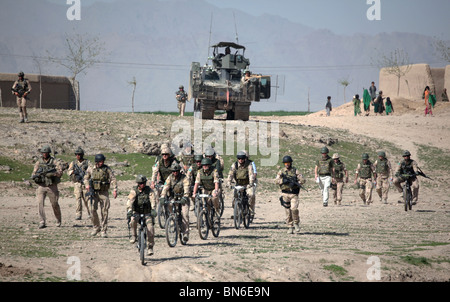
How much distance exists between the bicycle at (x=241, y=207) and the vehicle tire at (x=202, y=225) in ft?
4.46

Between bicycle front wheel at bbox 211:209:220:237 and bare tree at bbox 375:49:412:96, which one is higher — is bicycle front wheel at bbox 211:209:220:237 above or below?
below

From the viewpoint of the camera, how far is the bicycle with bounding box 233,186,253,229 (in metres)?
17.3

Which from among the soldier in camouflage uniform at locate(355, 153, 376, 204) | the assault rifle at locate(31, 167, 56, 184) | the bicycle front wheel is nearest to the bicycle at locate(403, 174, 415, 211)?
the soldier in camouflage uniform at locate(355, 153, 376, 204)

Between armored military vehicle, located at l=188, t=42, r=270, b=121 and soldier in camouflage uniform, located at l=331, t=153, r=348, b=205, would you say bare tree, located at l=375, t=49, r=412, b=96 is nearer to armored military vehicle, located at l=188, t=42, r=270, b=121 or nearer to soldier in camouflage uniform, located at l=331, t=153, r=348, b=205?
armored military vehicle, located at l=188, t=42, r=270, b=121

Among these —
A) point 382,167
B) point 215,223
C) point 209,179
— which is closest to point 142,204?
point 209,179

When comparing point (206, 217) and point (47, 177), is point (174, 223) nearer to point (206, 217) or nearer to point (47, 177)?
point (206, 217)

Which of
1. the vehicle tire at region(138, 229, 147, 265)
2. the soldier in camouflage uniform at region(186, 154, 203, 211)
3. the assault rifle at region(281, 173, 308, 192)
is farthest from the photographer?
the assault rifle at region(281, 173, 308, 192)

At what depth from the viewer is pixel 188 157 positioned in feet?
61.9

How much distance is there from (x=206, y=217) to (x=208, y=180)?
0.93 m

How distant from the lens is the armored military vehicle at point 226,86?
36.0 meters

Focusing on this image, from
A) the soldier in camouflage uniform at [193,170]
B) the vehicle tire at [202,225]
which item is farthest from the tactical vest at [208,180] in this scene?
the vehicle tire at [202,225]

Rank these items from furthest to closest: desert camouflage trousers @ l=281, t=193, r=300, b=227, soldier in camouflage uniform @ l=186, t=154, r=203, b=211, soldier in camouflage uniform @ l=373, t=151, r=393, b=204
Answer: soldier in camouflage uniform @ l=373, t=151, r=393, b=204 → desert camouflage trousers @ l=281, t=193, r=300, b=227 → soldier in camouflage uniform @ l=186, t=154, r=203, b=211

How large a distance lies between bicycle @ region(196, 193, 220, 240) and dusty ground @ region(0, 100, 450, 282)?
0.78 feet
